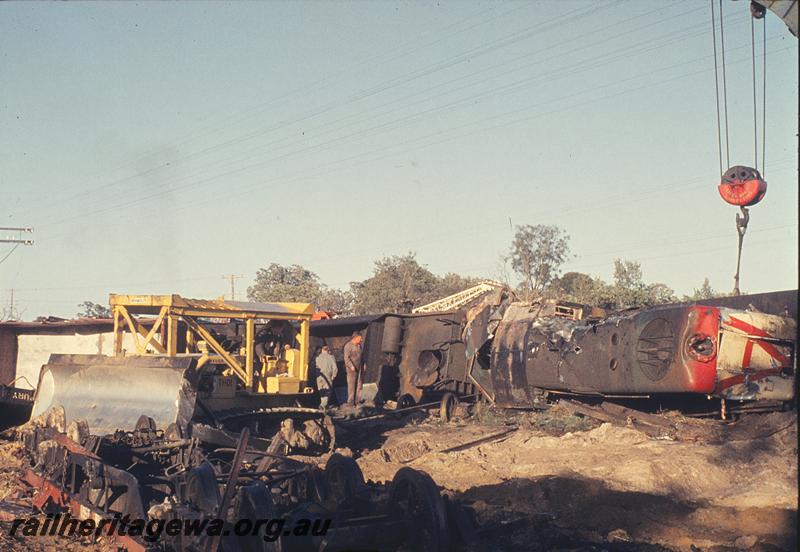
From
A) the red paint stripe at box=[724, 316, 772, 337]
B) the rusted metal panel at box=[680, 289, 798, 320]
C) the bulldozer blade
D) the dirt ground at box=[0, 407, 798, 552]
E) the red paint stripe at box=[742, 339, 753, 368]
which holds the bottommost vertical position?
the dirt ground at box=[0, 407, 798, 552]

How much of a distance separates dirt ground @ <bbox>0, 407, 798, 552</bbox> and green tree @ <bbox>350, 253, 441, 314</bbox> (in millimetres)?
32540

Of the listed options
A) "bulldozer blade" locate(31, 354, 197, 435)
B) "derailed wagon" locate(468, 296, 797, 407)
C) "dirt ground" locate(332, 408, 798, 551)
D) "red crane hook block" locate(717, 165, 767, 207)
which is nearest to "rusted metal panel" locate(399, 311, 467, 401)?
"dirt ground" locate(332, 408, 798, 551)

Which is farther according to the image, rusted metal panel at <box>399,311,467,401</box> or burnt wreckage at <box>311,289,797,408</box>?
rusted metal panel at <box>399,311,467,401</box>

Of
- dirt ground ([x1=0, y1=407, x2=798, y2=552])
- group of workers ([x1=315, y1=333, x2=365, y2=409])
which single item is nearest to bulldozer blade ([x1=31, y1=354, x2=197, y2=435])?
dirt ground ([x1=0, y1=407, x2=798, y2=552])

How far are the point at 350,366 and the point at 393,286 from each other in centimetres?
3002

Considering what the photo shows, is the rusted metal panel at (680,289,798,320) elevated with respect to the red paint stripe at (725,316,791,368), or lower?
elevated

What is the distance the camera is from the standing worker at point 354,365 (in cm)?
1719

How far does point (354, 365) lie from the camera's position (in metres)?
17.5

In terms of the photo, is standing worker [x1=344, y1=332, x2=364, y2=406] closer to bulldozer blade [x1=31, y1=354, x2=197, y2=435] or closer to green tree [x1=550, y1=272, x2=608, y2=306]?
bulldozer blade [x1=31, y1=354, x2=197, y2=435]

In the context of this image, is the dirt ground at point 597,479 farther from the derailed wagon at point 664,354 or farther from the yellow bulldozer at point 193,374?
the yellow bulldozer at point 193,374

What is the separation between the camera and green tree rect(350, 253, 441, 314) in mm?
46688

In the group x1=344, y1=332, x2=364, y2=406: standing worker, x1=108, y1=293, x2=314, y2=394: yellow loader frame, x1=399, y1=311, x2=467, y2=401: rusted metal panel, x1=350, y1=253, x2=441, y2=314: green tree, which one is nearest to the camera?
x1=108, y1=293, x2=314, y2=394: yellow loader frame
